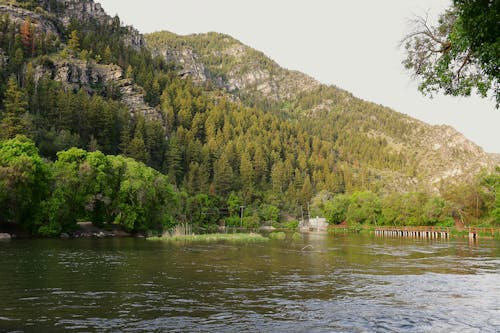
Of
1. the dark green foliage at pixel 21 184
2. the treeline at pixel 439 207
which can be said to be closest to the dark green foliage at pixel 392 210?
the treeline at pixel 439 207

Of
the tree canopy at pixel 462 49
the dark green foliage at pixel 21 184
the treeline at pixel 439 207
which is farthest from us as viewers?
the treeline at pixel 439 207

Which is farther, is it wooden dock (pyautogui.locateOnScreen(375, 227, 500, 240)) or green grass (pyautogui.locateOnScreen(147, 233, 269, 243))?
wooden dock (pyautogui.locateOnScreen(375, 227, 500, 240))

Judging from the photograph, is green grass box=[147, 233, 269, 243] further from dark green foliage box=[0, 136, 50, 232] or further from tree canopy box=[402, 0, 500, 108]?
tree canopy box=[402, 0, 500, 108]

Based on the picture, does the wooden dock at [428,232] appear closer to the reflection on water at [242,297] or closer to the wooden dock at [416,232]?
the wooden dock at [416,232]

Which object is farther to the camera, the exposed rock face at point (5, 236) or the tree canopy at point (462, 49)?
the exposed rock face at point (5, 236)

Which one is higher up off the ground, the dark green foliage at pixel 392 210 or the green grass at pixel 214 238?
the dark green foliage at pixel 392 210

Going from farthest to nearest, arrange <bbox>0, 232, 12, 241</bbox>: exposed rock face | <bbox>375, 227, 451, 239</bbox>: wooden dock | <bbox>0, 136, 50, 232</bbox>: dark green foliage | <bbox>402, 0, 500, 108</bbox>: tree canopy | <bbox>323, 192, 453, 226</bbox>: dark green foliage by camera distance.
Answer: <bbox>323, 192, 453, 226</bbox>: dark green foliage
<bbox>375, 227, 451, 239</bbox>: wooden dock
<bbox>0, 136, 50, 232</bbox>: dark green foliage
<bbox>0, 232, 12, 241</bbox>: exposed rock face
<bbox>402, 0, 500, 108</bbox>: tree canopy

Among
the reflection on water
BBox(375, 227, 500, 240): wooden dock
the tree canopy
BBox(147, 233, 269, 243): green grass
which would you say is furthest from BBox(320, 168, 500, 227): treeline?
the tree canopy

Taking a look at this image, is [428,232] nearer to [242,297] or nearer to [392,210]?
[392,210]

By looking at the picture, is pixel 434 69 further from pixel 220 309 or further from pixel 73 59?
pixel 73 59

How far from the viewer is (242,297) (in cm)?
2161

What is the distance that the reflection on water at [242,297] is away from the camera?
53.1ft

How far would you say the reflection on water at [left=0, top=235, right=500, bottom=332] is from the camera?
53.1 ft

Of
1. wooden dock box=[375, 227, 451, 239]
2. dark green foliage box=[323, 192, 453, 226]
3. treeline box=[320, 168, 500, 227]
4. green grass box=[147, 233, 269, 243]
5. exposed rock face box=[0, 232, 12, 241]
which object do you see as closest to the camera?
exposed rock face box=[0, 232, 12, 241]
